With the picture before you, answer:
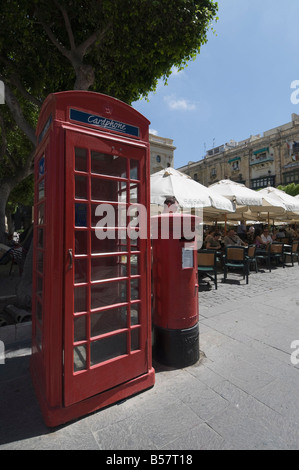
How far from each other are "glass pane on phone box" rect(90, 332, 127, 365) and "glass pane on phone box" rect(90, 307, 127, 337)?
0.28ft

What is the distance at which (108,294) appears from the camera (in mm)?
2348

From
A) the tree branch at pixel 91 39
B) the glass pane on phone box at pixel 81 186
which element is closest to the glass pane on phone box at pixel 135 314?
the glass pane on phone box at pixel 81 186

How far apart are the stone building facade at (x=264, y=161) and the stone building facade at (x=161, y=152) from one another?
957cm

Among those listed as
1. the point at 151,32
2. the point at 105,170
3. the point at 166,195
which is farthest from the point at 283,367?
the point at 151,32

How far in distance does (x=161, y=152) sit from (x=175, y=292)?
4113 cm

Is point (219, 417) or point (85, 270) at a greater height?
point (85, 270)

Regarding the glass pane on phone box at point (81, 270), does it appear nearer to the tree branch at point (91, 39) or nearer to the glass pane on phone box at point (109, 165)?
the glass pane on phone box at point (109, 165)

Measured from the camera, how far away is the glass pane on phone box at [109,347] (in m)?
2.31

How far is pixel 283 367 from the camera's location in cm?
285

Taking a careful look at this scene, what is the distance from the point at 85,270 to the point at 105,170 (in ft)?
3.37

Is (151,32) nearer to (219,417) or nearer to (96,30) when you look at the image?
(96,30)

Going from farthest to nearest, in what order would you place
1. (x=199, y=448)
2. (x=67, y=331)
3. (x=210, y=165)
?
(x=210, y=165) → (x=67, y=331) → (x=199, y=448)

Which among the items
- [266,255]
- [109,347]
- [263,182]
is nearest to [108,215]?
[109,347]

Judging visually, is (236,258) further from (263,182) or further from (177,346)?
(263,182)
